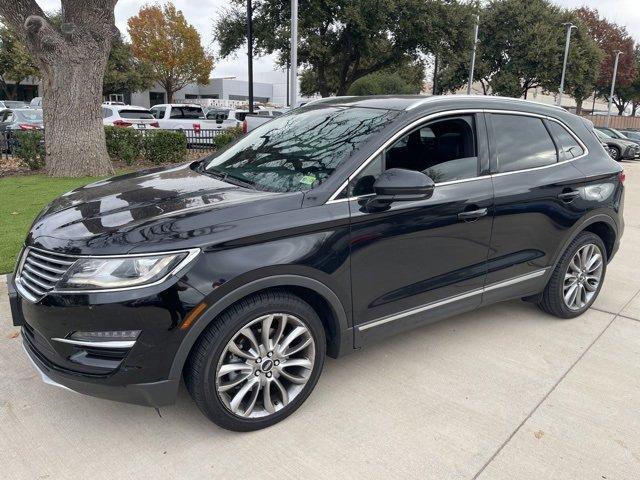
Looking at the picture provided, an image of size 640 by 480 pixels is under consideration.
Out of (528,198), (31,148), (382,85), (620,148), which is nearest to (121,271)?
(528,198)

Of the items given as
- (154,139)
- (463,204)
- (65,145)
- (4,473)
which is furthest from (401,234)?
(154,139)

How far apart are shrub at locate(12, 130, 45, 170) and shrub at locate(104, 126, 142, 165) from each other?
54.6 inches

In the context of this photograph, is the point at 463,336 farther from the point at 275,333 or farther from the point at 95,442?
the point at 95,442

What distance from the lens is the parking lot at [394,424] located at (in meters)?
2.59

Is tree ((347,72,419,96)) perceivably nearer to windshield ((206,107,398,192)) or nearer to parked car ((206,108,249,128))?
parked car ((206,108,249,128))

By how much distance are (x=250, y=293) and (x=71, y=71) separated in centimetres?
910

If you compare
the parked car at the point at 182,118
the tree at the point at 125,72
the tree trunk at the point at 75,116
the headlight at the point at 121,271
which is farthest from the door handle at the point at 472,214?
the tree at the point at 125,72

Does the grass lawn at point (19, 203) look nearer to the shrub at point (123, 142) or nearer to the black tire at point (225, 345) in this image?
the shrub at point (123, 142)

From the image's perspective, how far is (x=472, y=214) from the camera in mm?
3396

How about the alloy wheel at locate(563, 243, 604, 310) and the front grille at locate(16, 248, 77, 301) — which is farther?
the alloy wheel at locate(563, 243, 604, 310)

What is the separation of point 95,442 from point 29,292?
2.69 ft

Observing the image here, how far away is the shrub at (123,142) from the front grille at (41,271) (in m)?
9.73

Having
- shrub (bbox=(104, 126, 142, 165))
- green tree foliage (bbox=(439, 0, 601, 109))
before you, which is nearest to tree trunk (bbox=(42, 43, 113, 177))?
shrub (bbox=(104, 126, 142, 165))

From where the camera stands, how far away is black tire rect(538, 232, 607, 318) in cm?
414
